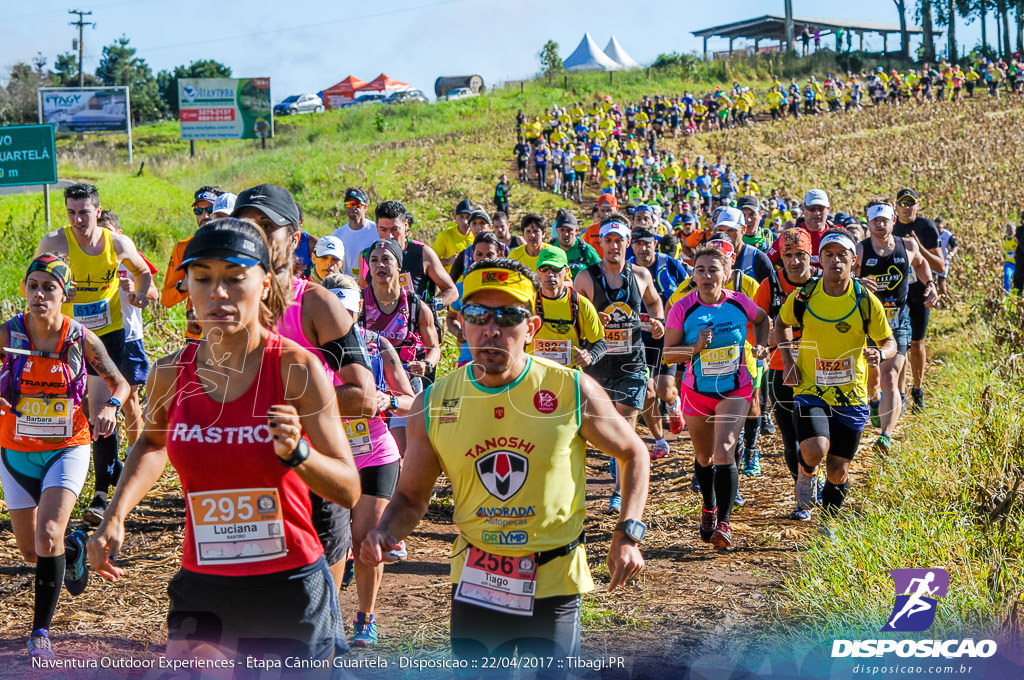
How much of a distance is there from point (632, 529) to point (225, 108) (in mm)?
46028

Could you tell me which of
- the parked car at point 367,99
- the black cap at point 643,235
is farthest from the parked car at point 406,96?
→ the black cap at point 643,235

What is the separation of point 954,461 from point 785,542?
1520 mm

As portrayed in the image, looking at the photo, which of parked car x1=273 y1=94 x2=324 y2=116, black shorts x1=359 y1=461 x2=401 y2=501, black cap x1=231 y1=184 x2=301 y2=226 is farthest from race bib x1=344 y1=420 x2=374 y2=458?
parked car x1=273 y1=94 x2=324 y2=116

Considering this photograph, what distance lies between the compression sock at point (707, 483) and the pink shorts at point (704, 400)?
38cm

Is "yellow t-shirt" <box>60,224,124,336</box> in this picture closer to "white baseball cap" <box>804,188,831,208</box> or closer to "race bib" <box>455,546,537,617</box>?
"race bib" <box>455,546,537,617</box>

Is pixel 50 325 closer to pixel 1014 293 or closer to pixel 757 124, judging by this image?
pixel 1014 293

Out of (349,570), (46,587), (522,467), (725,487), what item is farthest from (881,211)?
(46,587)

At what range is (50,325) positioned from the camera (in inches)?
222

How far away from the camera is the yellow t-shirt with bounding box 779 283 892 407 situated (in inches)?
283

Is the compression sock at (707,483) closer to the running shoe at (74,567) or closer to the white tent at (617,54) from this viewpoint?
the running shoe at (74,567)

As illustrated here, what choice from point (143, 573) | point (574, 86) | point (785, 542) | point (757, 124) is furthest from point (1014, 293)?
point (574, 86)

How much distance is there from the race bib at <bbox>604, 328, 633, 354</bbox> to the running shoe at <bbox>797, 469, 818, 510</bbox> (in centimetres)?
163

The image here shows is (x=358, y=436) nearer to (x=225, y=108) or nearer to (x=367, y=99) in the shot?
(x=225, y=108)

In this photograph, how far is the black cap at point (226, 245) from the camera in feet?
9.98
